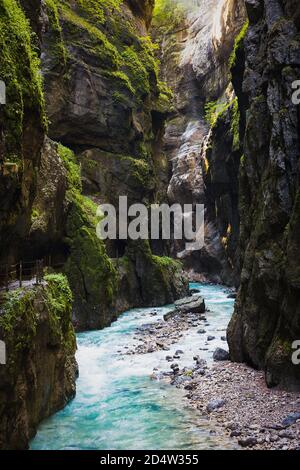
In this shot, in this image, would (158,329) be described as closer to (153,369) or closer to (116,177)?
(153,369)

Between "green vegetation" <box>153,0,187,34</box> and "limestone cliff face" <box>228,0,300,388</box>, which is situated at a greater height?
"green vegetation" <box>153,0,187,34</box>

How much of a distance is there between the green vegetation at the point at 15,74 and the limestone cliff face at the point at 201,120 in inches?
1088

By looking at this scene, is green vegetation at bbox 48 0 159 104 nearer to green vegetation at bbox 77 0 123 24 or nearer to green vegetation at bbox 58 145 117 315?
green vegetation at bbox 77 0 123 24

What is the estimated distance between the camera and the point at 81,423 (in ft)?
36.2

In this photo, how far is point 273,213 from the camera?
13336 mm

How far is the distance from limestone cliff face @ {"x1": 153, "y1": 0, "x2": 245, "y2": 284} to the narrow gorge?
8.33m

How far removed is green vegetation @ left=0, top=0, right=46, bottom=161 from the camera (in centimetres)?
949

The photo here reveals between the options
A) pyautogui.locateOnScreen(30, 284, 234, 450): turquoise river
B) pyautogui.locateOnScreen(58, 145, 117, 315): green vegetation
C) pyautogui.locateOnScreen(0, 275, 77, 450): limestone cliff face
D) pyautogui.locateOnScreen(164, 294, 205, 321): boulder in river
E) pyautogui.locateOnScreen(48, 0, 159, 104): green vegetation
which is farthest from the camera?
pyautogui.locateOnScreen(48, 0, 159, 104): green vegetation

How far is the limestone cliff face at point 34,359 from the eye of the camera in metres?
8.70

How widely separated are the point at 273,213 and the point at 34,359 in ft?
26.6
